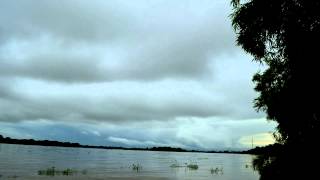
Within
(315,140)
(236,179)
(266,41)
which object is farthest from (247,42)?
(236,179)

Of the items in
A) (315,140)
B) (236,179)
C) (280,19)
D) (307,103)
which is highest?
(280,19)

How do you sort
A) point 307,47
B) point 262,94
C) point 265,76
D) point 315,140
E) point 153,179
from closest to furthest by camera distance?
point 307,47, point 315,140, point 265,76, point 262,94, point 153,179

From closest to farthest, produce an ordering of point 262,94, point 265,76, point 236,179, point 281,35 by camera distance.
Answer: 1. point 281,35
2. point 265,76
3. point 262,94
4. point 236,179

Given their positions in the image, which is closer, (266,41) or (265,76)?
(266,41)

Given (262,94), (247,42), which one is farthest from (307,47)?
(262,94)

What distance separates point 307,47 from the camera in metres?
16.3

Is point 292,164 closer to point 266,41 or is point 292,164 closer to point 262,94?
point 266,41

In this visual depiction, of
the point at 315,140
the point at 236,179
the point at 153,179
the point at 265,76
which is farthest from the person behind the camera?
the point at 236,179

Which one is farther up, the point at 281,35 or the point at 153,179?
the point at 281,35

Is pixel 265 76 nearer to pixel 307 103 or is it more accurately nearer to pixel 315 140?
pixel 315 140

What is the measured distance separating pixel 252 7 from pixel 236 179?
50.2m

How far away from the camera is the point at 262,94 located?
36844mm

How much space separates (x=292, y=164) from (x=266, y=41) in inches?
262

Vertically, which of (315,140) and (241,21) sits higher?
(241,21)
